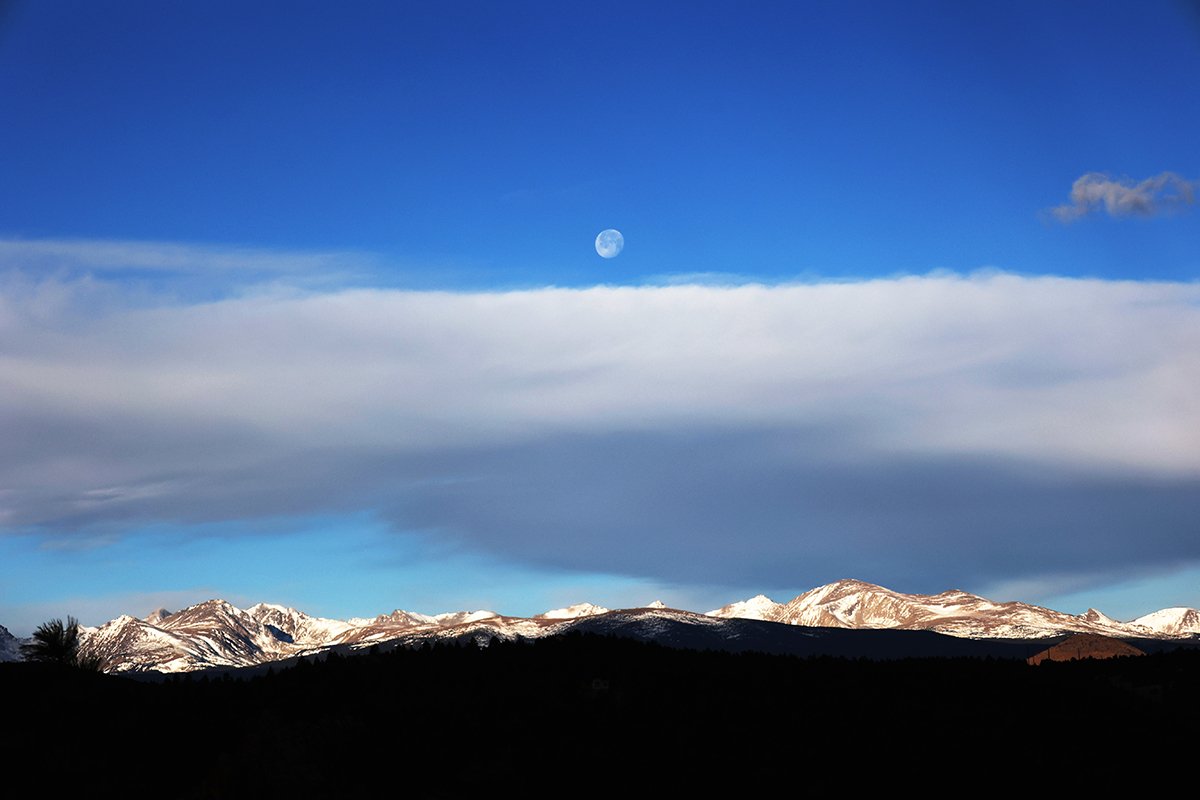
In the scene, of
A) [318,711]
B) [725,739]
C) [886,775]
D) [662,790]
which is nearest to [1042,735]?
[886,775]

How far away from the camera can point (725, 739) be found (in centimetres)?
6850

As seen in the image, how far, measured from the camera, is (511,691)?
7150cm

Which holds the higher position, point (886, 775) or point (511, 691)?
point (511, 691)

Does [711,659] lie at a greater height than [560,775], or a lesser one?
greater

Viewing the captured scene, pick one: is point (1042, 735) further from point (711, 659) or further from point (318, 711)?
point (318, 711)

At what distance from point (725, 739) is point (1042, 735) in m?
20.5

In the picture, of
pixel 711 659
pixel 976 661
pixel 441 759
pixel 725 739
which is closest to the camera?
pixel 441 759

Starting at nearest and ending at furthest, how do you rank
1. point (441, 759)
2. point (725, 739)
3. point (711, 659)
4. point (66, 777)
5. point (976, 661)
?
1. point (66, 777)
2. point (441, 759)
3. point (725, 739)
4. point (711, 659)
5. point (976, 661)

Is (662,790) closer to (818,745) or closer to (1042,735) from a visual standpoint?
(818,745)

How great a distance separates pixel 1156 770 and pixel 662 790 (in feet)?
98.0

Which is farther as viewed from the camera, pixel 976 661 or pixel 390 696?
pixel 976 661

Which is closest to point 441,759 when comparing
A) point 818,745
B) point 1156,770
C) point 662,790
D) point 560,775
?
point 560,775

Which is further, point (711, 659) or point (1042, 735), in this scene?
point (711, 659)

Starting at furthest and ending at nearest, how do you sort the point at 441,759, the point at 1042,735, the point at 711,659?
1. the point at 711,659
2. the point at 1042,735
3. the point at 441,759
